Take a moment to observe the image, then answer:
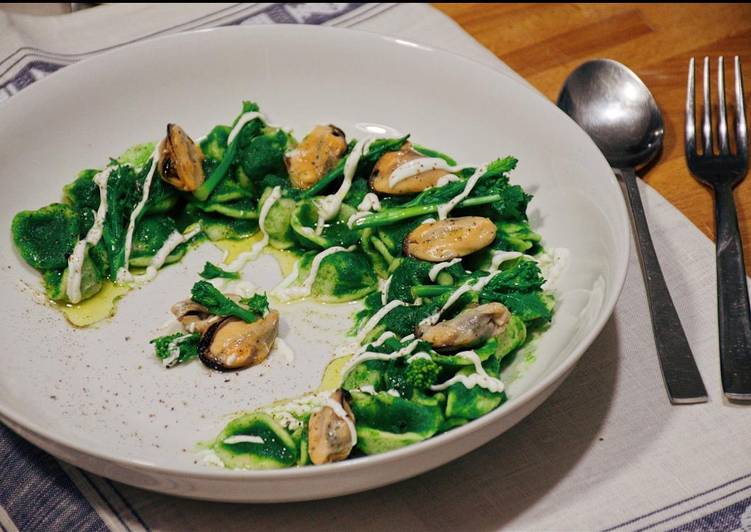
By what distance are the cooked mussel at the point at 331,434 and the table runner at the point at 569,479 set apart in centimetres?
15

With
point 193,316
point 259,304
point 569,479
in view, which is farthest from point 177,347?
point 569,479

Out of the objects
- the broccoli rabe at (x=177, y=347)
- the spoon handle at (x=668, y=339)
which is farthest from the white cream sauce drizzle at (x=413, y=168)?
the broccoli rabe at (x=177, y=347)

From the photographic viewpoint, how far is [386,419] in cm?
204

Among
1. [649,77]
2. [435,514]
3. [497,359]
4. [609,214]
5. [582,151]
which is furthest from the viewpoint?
[649,77]

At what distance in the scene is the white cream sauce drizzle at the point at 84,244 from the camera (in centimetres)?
249

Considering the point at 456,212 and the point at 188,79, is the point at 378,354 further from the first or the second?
the point at 188,79

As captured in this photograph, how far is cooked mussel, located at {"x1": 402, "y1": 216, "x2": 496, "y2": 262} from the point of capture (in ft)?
7.93

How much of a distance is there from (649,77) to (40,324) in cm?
228

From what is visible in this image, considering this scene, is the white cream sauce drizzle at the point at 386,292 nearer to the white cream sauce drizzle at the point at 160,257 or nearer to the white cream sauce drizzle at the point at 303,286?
the white cream sauce drizzle at the point at 303,286

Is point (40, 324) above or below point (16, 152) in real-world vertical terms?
below

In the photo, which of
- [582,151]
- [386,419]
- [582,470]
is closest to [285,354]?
[386,419]

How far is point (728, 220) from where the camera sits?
106 inches

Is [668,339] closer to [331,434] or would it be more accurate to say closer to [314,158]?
[331,434]

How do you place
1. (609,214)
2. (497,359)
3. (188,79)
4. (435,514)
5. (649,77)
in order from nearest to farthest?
(435,514)
(497,359)
(609,214)
(188,79)
(649,77)
